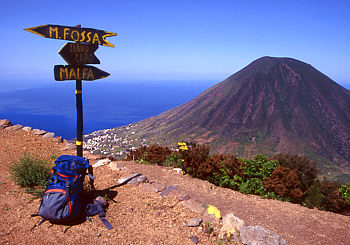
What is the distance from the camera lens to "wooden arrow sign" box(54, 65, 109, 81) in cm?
448

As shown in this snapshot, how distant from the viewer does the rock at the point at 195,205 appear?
4.59 metres

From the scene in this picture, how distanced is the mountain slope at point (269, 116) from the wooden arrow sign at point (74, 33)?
111ft

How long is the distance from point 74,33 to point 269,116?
4948 centimetres

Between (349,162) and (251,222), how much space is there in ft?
138

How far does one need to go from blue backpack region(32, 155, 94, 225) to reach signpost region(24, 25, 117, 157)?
987 mm

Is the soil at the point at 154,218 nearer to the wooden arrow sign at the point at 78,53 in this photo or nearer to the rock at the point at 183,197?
the rock at the point at 183,197

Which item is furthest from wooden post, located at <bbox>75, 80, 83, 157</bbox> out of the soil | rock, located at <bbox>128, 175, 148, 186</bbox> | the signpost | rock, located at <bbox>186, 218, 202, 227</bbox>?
rock, located at <bbox>186, 218, 202, 227</bbox>

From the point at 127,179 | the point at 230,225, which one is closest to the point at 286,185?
the point at 230,225

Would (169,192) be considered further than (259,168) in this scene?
No

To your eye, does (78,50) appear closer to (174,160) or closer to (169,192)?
(169,192)

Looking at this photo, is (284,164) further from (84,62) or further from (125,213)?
(84,62)

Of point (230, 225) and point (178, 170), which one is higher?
point (230, 225)

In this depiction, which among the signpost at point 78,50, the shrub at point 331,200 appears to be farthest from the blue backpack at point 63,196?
the shrub at point 331,200

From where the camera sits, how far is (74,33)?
443cm
